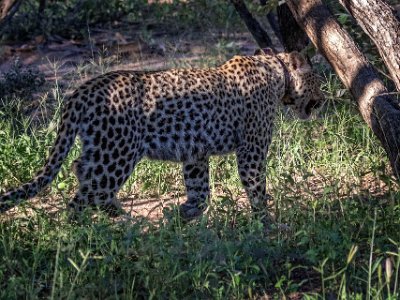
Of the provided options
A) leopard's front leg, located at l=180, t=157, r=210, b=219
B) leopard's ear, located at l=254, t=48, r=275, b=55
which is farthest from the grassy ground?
leopard's ear, located at l=254, t=48, r=275, b=55

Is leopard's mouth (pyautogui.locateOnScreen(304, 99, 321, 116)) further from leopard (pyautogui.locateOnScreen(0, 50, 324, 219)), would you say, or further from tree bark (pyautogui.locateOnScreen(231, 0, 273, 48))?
tree bark (pyautogui.locateOnScreen(231, 0, 273, 48))

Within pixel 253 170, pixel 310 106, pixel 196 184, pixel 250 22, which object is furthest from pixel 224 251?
pixel 250 22

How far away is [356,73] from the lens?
7160 millimetres

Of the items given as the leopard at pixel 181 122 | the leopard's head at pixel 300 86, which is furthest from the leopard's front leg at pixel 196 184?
the leopard's head at pixel 300 86

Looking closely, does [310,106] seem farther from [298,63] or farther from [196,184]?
[196,184]

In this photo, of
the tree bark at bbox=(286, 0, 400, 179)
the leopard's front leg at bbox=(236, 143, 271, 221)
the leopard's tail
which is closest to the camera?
the leopard's tail

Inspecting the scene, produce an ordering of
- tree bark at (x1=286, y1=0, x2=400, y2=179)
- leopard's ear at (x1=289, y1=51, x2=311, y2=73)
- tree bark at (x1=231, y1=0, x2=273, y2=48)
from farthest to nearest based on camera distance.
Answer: tree bark at (x1=231, y1=0, x2=273, y2=48) → leopard's ear at (x1=289, y1=51, x2=311, y2=73) → tree bark at (x1=286, y1=0, x2=400, y2=179)

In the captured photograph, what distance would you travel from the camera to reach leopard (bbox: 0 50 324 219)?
21.4ft

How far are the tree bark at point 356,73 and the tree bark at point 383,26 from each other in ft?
0.91

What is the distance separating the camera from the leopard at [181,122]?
6527 millimetres

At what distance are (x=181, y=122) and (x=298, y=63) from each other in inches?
54.5

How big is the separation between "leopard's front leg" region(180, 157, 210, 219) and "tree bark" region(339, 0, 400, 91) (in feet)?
5.09

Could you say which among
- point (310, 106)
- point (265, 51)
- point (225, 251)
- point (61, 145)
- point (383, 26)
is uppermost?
point (265, 51)

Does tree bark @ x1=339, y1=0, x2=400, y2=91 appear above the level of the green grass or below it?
above
